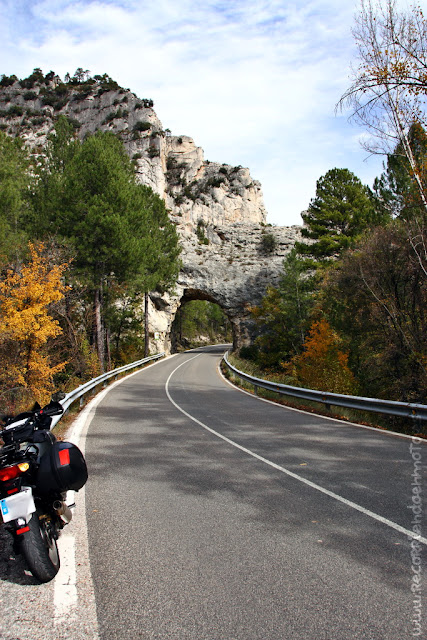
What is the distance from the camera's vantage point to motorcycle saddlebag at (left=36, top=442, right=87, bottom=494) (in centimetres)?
332

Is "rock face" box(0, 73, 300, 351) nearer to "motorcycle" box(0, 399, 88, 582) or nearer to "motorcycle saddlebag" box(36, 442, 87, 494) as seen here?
"motorcycle" box(0, 399, 88, 582)

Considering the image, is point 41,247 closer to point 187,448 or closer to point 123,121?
point 187,448

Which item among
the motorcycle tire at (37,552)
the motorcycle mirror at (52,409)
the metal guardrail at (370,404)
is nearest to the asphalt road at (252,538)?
the motorcycle tire at (37,552)

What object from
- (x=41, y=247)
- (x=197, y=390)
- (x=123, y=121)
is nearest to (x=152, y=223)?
(x=41, y=247)

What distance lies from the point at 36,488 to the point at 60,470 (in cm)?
22

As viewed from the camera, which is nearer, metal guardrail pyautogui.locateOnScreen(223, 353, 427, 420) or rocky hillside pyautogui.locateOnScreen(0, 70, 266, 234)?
metal guardrail pyautogui.locateOnScreen(223, 353, 427, 420)

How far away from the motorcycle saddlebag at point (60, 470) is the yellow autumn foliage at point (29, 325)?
16030mm

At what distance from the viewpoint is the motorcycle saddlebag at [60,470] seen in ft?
10.9

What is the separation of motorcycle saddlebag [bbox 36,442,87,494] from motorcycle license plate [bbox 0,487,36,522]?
0.19m

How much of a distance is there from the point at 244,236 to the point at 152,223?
871 inches

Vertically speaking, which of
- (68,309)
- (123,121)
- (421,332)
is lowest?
(421,332)

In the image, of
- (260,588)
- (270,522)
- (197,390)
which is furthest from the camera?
(197,390)

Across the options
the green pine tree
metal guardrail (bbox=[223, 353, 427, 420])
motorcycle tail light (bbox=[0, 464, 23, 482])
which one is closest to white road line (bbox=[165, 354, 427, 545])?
motorcycle tail light (bbox=[0, 464, 23, 482])

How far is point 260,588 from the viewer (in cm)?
309
